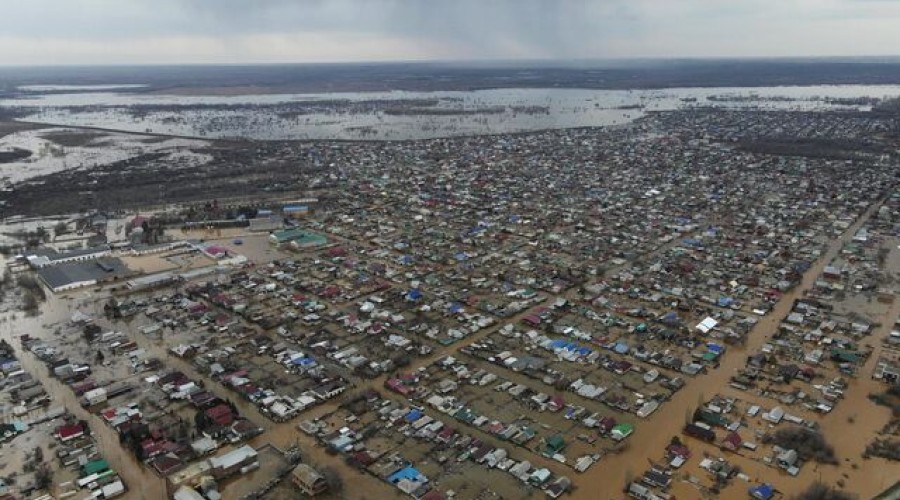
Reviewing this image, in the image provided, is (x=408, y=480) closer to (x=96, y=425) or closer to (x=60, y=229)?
(x=96, y=425)

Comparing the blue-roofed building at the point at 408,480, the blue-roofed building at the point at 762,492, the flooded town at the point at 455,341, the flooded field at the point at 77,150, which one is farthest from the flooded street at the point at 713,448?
the flooded field at the point at 77,150

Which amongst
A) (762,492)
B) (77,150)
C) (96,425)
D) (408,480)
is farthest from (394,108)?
(762,492)

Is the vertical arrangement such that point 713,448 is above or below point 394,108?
below

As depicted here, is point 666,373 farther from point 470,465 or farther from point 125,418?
A: point 125,418

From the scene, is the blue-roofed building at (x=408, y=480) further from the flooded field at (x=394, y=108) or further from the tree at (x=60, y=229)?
the flooded field at (x=394, y=108)

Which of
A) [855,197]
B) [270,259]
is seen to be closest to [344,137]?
[270,259]

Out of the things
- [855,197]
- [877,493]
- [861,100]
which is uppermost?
[861,100]

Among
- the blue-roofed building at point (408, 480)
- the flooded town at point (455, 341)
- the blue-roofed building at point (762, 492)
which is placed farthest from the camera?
the flooded town at point (455, 341)

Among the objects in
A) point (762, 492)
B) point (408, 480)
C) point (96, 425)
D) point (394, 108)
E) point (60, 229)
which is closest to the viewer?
point (762, 492)
